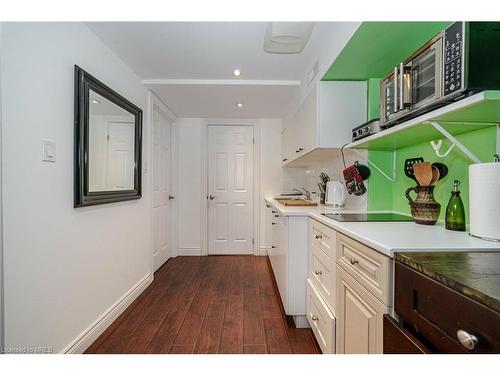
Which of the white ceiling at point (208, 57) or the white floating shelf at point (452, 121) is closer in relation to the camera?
the white floating shelf at point (452, 121)

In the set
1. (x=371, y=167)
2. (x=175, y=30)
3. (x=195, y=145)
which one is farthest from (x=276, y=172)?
(x=175, y=30)

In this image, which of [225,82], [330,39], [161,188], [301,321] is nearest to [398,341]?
[301,321]

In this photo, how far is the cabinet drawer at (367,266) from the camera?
33.3 inches

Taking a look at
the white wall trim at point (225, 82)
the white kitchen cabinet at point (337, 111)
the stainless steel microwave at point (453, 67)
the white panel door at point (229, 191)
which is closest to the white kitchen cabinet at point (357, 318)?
the stainless steel microwave at point (453, 67)

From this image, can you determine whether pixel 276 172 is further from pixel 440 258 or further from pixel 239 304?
pixel 440 258

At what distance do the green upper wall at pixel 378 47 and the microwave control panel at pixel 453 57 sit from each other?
0.40 metres

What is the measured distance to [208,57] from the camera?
2070 millimetres

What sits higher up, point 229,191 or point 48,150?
point 48,150

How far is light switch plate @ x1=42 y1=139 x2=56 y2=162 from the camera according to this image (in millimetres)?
1305

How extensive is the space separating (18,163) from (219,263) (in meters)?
2.71

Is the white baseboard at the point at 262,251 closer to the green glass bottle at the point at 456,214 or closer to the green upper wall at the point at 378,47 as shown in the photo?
the green upper wall at the point at 378,47

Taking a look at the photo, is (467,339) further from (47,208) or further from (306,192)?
(306,192)

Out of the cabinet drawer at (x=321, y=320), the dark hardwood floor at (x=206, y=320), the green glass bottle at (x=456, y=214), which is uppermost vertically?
the green glass bottle at (x=456, y=214)

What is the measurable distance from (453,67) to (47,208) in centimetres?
197
